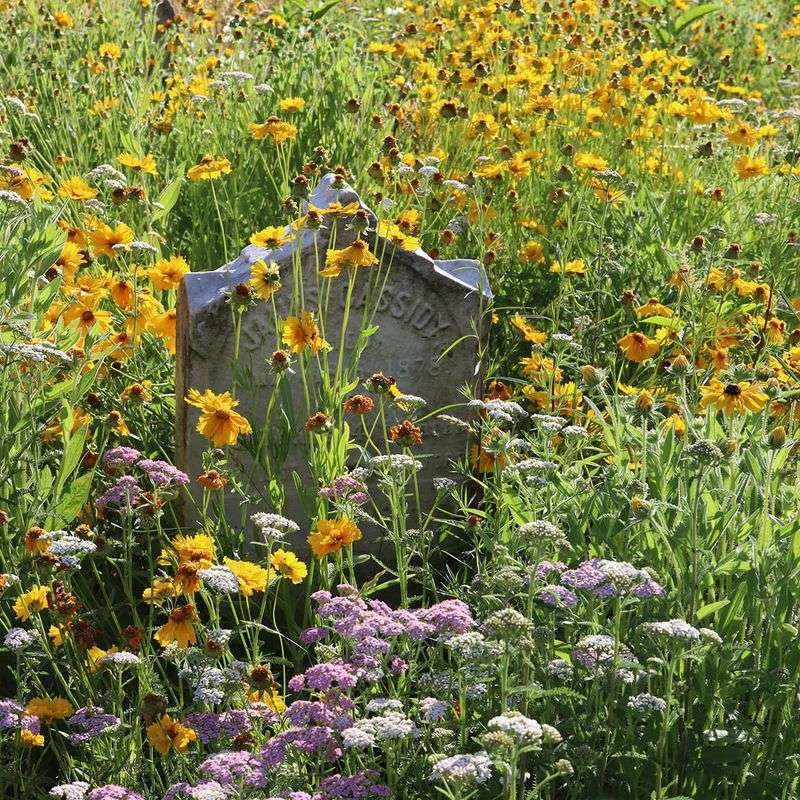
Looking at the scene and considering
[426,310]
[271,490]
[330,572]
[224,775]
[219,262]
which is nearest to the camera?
[224,775]

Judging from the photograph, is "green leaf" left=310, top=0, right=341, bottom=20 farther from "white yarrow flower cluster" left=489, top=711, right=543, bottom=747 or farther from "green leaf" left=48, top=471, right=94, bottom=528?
"white yarrow flower cluster" left=489, top=711, right=543, bottom=747

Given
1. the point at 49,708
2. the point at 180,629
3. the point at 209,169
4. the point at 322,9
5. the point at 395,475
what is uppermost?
the point at 322,9

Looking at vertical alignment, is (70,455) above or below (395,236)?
below

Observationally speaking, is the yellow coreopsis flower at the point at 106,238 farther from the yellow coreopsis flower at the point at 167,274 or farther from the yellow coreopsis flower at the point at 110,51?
the yellow coreopsis flower at the point at 110,51

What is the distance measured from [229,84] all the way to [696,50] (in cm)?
517

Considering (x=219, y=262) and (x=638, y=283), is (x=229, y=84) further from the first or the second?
(x=638, y=283)

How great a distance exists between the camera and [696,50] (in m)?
9.03

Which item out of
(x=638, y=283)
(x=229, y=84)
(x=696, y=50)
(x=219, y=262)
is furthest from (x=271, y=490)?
(x=696, y=50)

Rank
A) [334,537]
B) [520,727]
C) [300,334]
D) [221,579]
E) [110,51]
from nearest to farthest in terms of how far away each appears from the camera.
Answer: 1. [520,727]
2. [221,579]
3. [334,537]
4. [300,334]
5. [110,51]

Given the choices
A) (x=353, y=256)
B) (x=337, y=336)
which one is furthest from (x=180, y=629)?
(x=337, y=336)

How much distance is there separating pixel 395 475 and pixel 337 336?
2.38 ft

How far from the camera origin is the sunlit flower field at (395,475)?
2189 mm

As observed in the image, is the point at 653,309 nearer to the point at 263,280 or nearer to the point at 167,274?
the point at 263,280

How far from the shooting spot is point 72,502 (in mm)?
2777
